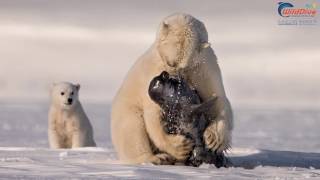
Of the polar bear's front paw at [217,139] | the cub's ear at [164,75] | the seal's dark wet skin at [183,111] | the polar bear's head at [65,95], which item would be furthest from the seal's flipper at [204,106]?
the polar bear's head at [65,95]

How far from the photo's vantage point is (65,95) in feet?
32.8

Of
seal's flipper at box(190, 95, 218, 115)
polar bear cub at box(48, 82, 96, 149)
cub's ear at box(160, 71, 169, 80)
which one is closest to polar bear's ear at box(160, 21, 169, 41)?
cub's ear at box(160, 71, 169, 80)

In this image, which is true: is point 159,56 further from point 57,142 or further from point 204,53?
point 57,142

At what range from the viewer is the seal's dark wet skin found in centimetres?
460

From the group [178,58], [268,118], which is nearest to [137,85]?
[178,58]

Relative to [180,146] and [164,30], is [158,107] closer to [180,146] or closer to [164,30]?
[180,146]

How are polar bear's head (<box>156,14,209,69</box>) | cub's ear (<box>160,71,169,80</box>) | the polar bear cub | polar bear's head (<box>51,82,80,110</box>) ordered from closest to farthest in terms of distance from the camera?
polar bear's head (<box>156,14,209,69</box>) → cub's ear (<box>160,71,169,80</box>) → the polar bear cub → polar bear's head (<box>51,82,80,110</box>)

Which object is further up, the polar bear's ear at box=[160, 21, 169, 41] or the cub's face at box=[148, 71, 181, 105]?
the polar bear's ear at box=[160, 21, 169, 41]

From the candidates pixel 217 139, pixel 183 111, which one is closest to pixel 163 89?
Result: pixel 183 111

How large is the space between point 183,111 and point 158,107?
0.59ft

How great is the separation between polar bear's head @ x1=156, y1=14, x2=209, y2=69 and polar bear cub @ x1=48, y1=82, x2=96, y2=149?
490 cm

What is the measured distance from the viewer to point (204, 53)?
4637 mm

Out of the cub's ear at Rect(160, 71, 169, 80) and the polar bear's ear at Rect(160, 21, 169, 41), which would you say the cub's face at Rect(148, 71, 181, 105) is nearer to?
the cub's ear at Rect(160, 71, 169, 80)

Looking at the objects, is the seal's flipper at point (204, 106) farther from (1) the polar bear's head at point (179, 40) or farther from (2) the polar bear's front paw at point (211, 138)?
(1) the polar bear's head at point (179, 40)
